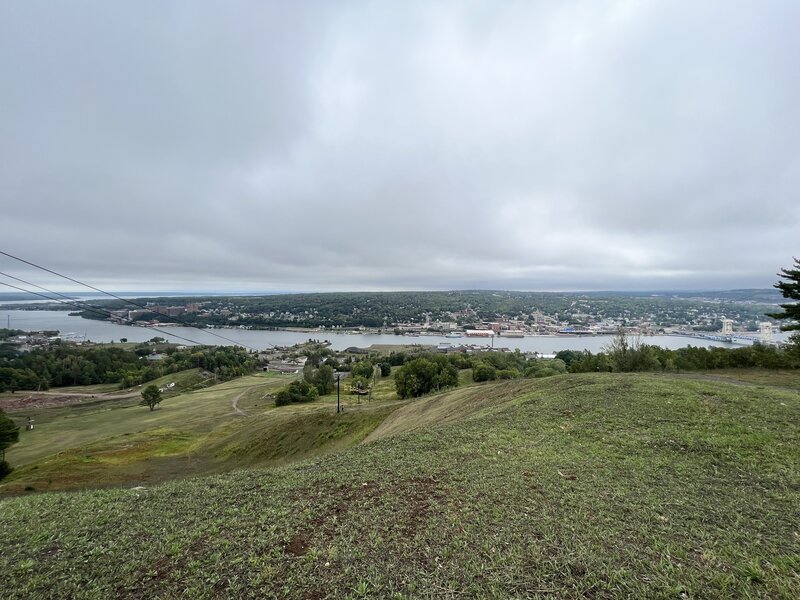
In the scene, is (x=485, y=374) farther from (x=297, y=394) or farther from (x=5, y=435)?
(x=5, y=435)

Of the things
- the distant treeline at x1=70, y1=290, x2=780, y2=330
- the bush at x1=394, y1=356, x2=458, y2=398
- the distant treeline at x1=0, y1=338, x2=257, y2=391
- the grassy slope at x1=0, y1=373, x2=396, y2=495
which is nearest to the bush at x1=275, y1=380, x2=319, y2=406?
the grassy slope at x1=0, y1=373, x2=396, y2=495

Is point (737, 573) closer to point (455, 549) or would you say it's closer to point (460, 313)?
point (455, 549)

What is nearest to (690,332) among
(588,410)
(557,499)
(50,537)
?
(588,410)

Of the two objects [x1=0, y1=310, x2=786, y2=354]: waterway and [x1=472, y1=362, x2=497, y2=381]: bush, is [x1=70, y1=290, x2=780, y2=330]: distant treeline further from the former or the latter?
[x1=472, y1=362, x2=497, y2=381]: bush


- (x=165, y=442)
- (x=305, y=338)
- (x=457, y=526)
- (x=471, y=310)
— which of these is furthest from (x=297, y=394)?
(x=471, y=310)

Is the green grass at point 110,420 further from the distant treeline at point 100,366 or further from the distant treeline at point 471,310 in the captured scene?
the distant treeline at point 471,310
